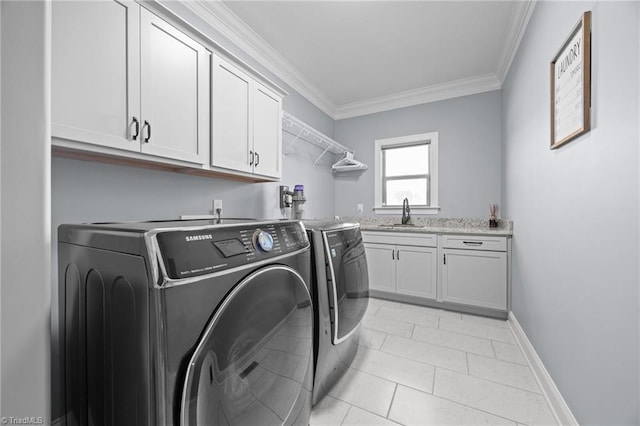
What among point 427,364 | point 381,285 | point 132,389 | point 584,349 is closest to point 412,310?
point 381,285

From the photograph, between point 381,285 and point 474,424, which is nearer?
point 474,424

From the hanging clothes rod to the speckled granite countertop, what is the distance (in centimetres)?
104

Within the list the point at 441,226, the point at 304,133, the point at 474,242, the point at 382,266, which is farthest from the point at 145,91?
the point at 441,226

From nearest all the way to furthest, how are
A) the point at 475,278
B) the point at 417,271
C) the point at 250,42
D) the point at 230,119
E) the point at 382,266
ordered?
the point at 230,119 < the point at 250,42 < the point at 475,278 < the point at 417,271 < the point at 382,266

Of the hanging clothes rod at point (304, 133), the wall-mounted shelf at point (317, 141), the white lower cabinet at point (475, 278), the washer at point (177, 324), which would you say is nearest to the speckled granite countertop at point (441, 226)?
the white lower cabinet at point (475, 278)

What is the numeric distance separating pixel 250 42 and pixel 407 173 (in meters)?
2.49

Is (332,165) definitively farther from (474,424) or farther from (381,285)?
(474,424)

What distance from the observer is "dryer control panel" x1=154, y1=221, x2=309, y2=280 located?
25.4 inches

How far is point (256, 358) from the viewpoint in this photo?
0.83 m

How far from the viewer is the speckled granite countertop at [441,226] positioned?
2654 millimetres

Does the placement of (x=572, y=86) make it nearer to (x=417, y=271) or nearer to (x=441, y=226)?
(x=417, y=271)

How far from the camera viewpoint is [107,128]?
110cm
